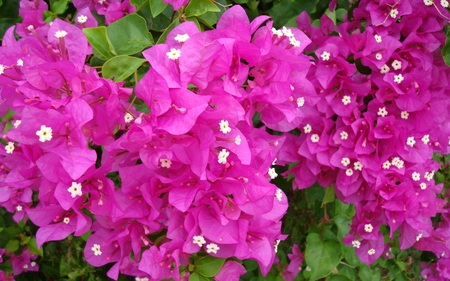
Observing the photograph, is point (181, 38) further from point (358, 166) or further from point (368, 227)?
point (368, 227)

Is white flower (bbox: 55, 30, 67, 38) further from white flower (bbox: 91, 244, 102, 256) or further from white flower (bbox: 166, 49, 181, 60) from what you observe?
white flower (bbox: 91, 244, 102, 256)

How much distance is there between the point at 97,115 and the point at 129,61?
0.16 metres

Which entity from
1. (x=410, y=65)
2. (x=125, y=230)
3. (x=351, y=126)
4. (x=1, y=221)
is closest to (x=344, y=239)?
(x=351, y=126)

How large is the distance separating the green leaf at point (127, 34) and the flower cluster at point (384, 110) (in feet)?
1.86

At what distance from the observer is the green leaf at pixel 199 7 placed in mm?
951

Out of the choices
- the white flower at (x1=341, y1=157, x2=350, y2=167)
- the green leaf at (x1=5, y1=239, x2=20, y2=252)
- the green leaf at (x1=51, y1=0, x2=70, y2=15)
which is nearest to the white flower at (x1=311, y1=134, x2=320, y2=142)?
the white flower at (x1=341, y1=157, x2=350, y2=167)

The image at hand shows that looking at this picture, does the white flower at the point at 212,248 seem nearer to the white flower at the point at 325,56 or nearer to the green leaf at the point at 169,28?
the green leaf at the point at 169,28

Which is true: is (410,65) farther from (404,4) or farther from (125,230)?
(125,230)

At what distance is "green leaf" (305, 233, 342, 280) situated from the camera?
142 cm

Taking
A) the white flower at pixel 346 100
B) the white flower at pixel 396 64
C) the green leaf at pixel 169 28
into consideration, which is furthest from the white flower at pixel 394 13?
the green leaf at pixel 169 28

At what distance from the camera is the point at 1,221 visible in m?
1.59

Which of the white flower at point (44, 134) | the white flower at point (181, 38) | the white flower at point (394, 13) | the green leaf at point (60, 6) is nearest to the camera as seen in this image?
the white flower at point (44, 134)

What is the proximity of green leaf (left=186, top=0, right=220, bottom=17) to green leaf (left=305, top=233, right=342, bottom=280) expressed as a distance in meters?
0.97

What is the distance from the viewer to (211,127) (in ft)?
2.55
